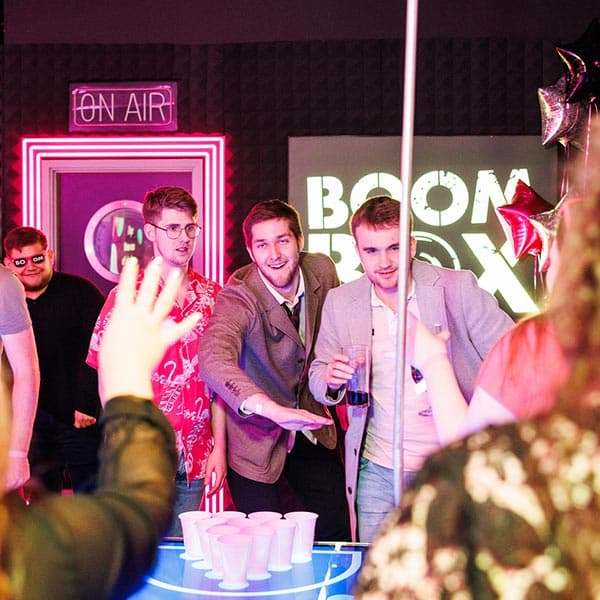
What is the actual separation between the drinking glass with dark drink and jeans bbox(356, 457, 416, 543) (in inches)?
14.9

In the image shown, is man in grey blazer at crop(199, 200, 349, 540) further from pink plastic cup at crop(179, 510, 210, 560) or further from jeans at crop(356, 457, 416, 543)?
pink plastic cup at crop(179, 510, 210, 560)

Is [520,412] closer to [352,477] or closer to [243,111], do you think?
[352,477]

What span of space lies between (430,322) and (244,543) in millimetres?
1217

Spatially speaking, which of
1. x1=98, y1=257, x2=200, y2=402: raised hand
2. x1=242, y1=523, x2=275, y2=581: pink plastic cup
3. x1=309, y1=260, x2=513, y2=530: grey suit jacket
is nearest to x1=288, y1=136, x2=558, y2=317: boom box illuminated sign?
x1=309, y1=260, x2=513, y2=530: grey suit jacket

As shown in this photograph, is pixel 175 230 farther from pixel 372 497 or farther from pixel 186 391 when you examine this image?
pixel 372 497

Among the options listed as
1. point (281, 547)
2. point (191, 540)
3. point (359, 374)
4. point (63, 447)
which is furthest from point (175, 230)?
point (281, 547)

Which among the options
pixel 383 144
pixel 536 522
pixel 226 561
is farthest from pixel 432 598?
pixel 383 144

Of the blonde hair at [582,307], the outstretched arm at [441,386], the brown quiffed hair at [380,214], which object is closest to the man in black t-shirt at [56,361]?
the brown quiffed hair at [380,214]

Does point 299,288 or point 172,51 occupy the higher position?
point 172,51

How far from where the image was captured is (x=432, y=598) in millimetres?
729

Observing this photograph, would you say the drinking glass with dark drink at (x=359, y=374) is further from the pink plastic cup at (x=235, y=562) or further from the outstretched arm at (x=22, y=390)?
the outstretched arm at (x=22, y=390)

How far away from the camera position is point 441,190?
5.12 metres

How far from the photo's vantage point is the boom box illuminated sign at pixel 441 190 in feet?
16.7

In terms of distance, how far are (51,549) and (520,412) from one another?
2.08 ft
